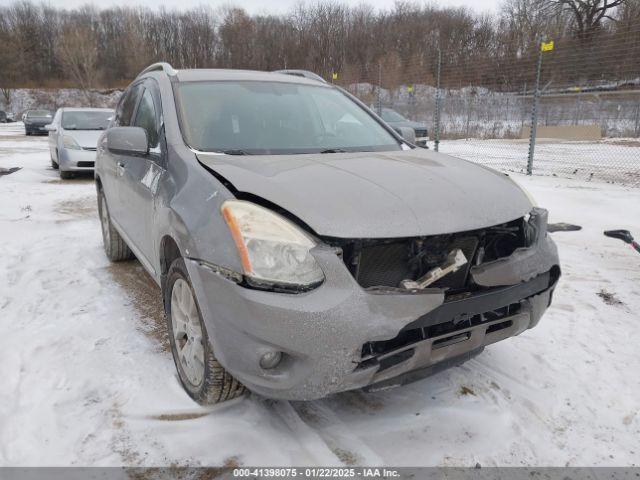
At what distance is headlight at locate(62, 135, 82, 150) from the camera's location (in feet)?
30.3

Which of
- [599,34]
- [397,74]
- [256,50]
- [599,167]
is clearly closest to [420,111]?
[397,74]

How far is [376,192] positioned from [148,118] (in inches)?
72.7

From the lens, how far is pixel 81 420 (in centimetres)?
211

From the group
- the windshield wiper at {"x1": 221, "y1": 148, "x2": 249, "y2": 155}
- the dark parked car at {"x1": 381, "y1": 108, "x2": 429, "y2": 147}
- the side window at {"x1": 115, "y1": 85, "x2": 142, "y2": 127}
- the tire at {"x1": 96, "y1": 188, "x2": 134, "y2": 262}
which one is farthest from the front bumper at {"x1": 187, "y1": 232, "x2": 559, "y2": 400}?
the dark parked car at {"x1": 381, "y1": 108, "x2": 429, "y2": 147}

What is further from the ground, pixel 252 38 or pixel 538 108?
pixel 252 38

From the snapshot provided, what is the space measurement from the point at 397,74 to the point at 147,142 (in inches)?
999

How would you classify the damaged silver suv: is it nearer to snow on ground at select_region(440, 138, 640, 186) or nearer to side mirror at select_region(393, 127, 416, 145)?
side mirror at select_region(393, 127, 416, 145)

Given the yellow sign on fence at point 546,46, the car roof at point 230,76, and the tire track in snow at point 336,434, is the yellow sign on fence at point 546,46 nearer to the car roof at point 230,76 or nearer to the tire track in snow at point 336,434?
the car roof at point 230,76

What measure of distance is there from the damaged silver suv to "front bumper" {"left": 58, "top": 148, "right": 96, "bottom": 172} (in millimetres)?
7455

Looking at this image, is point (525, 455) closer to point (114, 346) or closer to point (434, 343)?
point (434, 343)

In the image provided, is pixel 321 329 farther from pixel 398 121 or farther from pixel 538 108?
pixel 538 108

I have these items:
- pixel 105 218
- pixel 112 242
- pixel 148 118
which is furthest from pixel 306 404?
pixel 105 218

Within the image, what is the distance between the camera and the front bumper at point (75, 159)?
918 cm

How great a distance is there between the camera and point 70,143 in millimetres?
9266
